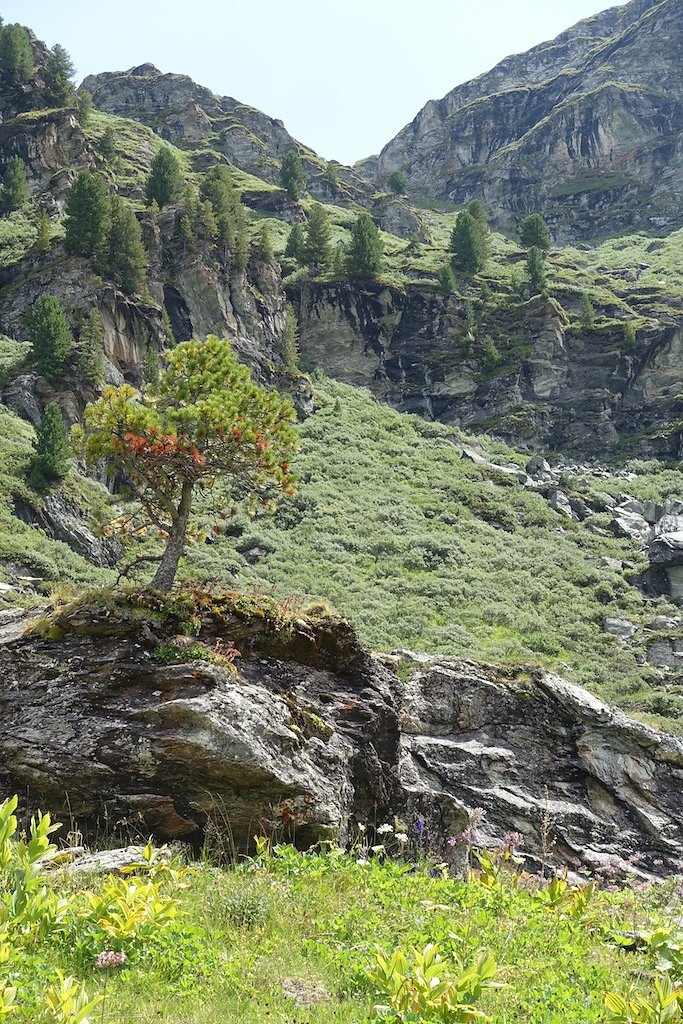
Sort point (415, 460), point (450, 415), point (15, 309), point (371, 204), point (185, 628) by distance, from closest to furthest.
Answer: point (185, 628), point (15, 309), point (415, 460), point (450, 415), point (371, 204)

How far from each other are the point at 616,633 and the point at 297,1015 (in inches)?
1180

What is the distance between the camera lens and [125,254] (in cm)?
5288

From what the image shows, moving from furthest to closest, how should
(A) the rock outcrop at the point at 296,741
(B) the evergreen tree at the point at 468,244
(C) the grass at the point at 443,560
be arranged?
(B) the evergreen tree at the point at 468,244
(C) the grass at the point at 443,560
(A) the rock outcrop at the point at 296,741

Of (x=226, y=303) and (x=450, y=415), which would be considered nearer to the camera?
(x=226, y=303)

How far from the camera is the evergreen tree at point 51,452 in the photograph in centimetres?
3272

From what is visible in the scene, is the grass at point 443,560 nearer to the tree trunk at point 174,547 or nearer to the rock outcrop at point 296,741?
the rock outcrop at point 296,741

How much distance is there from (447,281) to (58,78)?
5535cm

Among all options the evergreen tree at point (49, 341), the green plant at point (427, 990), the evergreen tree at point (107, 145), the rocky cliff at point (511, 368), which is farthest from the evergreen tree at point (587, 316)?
the green plant at point (427, 990)

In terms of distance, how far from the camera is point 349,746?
1009cm

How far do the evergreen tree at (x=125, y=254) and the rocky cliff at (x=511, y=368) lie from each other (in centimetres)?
2439

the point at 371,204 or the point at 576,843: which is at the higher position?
the point at 371,204

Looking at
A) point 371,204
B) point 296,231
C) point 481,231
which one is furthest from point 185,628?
point 371,204

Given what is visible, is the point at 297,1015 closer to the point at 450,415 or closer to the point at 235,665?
the point at 235,665

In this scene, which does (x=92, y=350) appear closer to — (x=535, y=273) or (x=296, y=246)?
(x=296, y=246)
